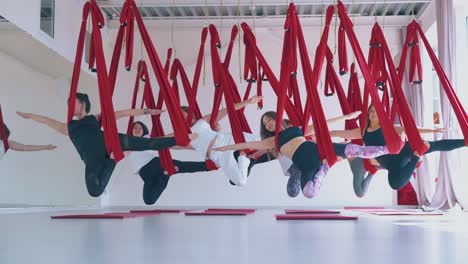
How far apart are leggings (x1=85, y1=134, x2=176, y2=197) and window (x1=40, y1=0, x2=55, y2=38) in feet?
12.7

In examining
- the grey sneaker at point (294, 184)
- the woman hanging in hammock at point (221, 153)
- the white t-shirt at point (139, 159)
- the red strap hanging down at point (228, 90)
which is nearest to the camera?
the red strap hanging down at point (228, 90)

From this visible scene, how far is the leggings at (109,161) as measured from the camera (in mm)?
4949

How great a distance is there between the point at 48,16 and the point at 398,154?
5.50 m

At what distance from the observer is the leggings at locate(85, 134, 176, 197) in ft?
16.2

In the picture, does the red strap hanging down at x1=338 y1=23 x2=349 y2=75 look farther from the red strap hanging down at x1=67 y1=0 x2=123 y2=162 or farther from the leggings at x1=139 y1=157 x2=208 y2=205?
the red strap hanging down at x1=67 y1=0 x2=123 y2=162

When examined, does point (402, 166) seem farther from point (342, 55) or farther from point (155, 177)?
point (155, 177)

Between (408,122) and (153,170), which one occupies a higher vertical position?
(408,122)

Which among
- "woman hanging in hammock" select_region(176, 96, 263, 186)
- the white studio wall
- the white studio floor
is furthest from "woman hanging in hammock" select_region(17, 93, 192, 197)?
the white studio wall

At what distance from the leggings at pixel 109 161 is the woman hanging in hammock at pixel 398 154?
67.1 inches

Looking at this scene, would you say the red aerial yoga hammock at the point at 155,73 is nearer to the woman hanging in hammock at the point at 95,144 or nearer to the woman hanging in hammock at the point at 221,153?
the woman hanging in hammock at the point at 95,144

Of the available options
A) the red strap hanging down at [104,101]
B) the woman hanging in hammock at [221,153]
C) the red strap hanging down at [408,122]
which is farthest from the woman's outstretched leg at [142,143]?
the red strap hanging down at [408,122]

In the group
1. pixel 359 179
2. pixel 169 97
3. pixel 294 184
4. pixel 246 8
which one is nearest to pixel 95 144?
pixel 169 97

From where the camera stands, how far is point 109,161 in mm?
5043

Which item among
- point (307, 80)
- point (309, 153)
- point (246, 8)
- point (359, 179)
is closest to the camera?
point (307, 80)
